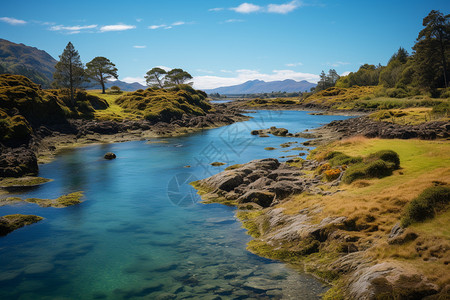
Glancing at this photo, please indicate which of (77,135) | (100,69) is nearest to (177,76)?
(100,69)

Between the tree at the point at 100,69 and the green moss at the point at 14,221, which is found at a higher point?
the tree at the point at 100,69

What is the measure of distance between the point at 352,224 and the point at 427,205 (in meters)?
3.34

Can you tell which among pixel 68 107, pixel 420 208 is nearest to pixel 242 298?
pixel 420 208

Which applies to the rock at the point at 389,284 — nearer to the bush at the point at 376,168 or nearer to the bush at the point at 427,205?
the bush at the point at 427,205

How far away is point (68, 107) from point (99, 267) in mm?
71613

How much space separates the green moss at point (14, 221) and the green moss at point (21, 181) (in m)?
11.2

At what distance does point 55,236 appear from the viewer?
68.3 feet

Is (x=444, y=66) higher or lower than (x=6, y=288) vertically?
higher

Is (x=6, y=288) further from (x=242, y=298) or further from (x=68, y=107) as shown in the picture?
(x=68, y=107)

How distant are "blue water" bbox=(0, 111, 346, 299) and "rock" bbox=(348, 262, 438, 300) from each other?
1.88 m

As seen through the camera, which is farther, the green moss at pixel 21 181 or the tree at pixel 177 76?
the tree at pixel 177 76

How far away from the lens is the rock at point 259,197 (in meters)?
24.3

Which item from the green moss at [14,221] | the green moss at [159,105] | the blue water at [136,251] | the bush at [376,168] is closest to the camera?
the blue water at [136,251]

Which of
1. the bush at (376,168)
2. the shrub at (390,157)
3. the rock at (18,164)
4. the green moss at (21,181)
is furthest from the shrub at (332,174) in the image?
the rock at (18,164)
